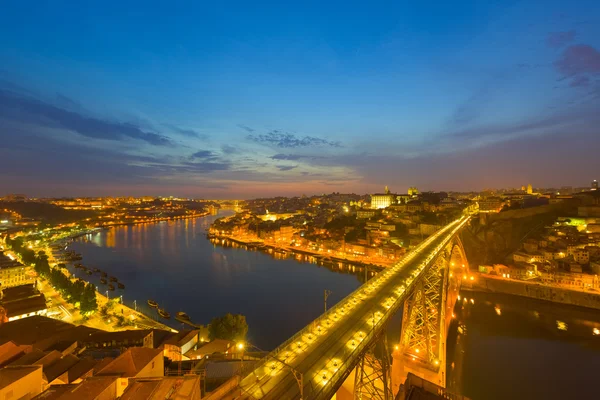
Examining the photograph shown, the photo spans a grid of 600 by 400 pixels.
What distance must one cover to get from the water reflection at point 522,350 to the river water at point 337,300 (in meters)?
0.04

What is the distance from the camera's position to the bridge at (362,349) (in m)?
3.79

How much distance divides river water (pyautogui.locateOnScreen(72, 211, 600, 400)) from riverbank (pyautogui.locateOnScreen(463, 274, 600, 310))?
69 centimetres

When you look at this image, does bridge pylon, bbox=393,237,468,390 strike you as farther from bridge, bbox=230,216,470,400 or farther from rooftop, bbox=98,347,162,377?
Result: rooftop, bbox=98,347,162,377

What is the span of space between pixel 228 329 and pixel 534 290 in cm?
1848

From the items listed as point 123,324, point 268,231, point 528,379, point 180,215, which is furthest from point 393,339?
point 180,215

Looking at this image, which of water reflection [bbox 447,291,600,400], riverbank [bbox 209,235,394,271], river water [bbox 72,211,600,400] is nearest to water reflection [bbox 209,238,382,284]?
riverbank [bbox 209,235,394,271]

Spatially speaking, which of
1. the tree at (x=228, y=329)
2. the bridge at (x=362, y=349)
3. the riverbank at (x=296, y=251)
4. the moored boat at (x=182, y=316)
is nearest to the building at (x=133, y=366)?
the bridge at (x=362, y=349)

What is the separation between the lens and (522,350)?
11.9 meters

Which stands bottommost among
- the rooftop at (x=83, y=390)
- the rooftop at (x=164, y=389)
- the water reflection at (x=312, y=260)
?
the water reflection at (x=312, y=260)

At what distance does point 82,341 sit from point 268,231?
32418mm

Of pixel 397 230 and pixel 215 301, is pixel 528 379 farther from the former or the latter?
pixel 397 230

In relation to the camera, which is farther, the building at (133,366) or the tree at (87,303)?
the tree at (87,303)

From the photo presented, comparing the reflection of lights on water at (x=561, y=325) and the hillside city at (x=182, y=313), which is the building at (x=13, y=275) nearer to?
the hillside city at (x=182, y=313)

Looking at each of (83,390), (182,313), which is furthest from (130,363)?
(182,313)
